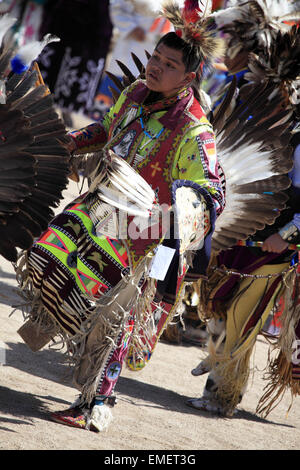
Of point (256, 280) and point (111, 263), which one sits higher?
point (256, 280)

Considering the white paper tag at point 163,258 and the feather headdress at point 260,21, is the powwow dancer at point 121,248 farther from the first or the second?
the feather headdress at point 260,21

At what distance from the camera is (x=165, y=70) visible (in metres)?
2.98

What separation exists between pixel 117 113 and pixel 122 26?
237 inches

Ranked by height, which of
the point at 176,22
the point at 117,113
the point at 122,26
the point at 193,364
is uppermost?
the point at 122,26

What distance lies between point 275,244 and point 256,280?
0.85ft

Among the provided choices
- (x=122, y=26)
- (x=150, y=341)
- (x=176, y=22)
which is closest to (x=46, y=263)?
(x=150, y=341)

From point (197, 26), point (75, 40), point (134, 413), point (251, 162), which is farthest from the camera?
point (75, 40)

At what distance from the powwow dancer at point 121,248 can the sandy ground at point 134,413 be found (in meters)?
0.17

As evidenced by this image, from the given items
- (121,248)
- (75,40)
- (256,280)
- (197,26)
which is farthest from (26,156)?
(75,40)

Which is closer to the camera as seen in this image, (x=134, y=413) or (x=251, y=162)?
(x=251, y=162)

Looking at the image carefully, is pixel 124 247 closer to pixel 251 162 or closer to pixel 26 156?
pixel 26 156

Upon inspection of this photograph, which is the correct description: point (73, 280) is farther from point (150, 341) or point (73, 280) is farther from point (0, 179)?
point (0, 179)

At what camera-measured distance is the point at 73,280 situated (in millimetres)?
3057

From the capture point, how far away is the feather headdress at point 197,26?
2959mm
